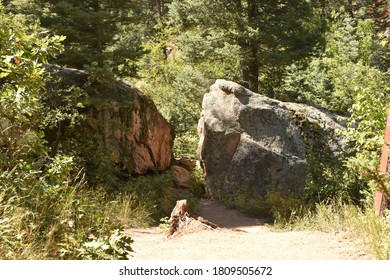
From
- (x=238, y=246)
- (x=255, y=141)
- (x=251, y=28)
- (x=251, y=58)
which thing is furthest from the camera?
(x=251, y=58)

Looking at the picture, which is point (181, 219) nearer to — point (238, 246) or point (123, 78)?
point (238, 246)

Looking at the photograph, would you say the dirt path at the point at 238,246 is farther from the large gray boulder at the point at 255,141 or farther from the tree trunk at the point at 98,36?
the tree trunk at the point at 98,36

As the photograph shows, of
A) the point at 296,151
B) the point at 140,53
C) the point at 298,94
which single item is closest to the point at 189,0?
the point at 140,53

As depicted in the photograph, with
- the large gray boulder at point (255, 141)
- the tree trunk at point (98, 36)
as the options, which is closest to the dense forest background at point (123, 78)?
the tree trunk at point (98, 36)

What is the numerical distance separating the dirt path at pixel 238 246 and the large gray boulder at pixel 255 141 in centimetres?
336

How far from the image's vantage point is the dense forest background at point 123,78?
5246mm

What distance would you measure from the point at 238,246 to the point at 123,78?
29.5ft

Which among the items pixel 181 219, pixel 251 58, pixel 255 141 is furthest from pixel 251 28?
pixel 181 219

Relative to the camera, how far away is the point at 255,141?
43.8 ft

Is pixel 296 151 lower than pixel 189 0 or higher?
lower

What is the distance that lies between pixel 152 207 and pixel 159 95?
9151 millimetres

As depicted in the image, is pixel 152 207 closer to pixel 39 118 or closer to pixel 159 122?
pixel 39 118

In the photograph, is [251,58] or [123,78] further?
[123,78]

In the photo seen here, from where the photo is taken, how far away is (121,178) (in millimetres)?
12828
